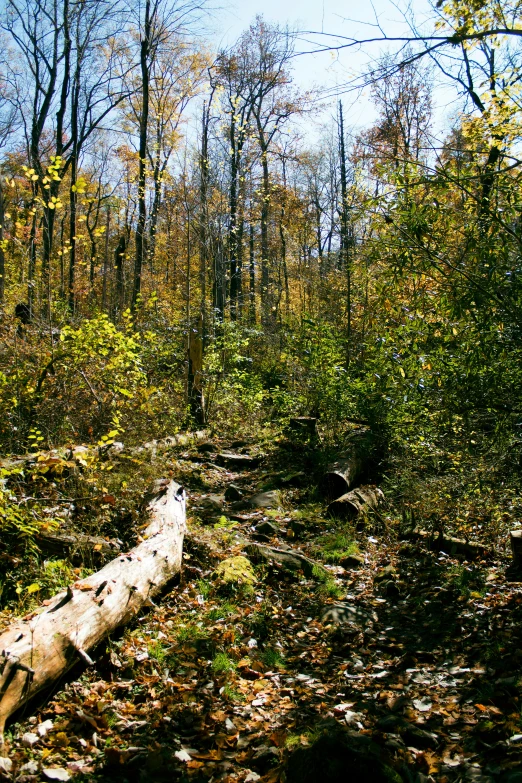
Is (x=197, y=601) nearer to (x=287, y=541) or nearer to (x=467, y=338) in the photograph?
(x=287, y=541)

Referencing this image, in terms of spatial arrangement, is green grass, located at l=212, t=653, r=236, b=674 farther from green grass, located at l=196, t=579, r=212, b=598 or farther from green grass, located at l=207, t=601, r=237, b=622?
green grass, located at l=196, t=579, r=212, b=598

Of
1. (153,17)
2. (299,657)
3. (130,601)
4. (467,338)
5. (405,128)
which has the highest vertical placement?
(153,17)

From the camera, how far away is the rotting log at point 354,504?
23.5ft

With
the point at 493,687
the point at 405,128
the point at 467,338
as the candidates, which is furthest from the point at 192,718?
the point at 405,128

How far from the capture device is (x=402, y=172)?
202 inches

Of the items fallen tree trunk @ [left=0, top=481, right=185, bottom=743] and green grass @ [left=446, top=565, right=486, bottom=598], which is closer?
fallen tree trunk @ [left=0, top=481, right=185, bottom=743]

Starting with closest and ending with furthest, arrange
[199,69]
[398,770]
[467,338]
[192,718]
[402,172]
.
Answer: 1. [398,770]
2. [192,718]
3. [467,338]
4. [402,172]
5. [199,69]

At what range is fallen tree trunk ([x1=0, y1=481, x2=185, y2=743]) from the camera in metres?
2.95

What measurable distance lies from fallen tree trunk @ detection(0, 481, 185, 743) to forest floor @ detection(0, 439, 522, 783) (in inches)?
6.9

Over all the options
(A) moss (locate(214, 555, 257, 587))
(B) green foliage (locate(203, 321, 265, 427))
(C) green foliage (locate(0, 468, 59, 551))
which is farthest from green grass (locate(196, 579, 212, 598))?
(B) green foliage (locate(203, 321, 265, 427))

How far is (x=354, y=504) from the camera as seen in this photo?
7184 mm

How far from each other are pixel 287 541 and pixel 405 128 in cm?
1866

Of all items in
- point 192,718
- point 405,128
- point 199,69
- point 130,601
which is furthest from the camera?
point 199,69

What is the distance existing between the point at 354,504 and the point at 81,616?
438 cm
